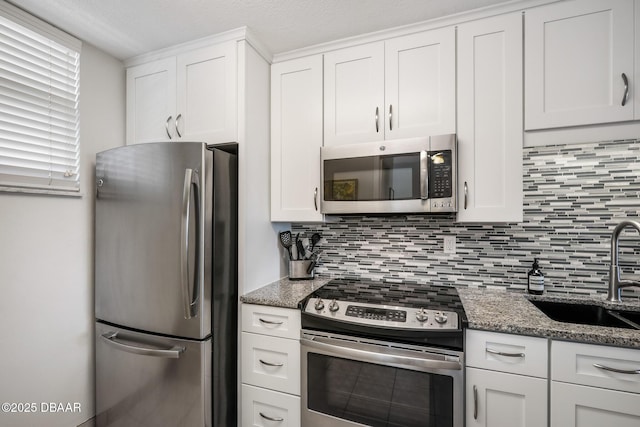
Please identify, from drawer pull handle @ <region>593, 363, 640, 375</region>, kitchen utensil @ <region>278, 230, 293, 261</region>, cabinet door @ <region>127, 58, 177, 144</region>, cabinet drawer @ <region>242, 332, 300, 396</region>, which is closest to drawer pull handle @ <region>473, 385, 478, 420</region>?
drawer pull handle @ <region>593, 363, 640, 375</region>

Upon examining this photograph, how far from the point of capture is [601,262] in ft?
5.09

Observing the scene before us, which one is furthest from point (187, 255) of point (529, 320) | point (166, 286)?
point (529, 320)

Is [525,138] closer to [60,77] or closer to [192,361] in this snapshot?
[192,361]

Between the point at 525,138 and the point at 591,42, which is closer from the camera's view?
the point at 591,42

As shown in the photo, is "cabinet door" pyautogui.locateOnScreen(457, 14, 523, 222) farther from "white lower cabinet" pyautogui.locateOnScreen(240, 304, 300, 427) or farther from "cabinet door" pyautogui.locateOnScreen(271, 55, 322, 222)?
"white lower cabinet" pyautogui.locateOnScreen(240, 304, 300, 427)

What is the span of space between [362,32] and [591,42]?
115 cm

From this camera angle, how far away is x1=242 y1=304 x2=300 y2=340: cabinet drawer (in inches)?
60.7

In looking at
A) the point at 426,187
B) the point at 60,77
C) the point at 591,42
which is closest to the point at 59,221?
the point at 60,77

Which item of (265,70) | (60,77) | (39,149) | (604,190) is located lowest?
(604,190)

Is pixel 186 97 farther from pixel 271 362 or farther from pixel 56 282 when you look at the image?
pixel 271 362

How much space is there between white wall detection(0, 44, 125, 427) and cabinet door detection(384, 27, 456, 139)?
73.1 inches

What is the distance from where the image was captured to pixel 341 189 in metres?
1.75

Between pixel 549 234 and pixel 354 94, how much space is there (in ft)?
4.62

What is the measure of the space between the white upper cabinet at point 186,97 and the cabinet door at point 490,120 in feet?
Result: 4.33
